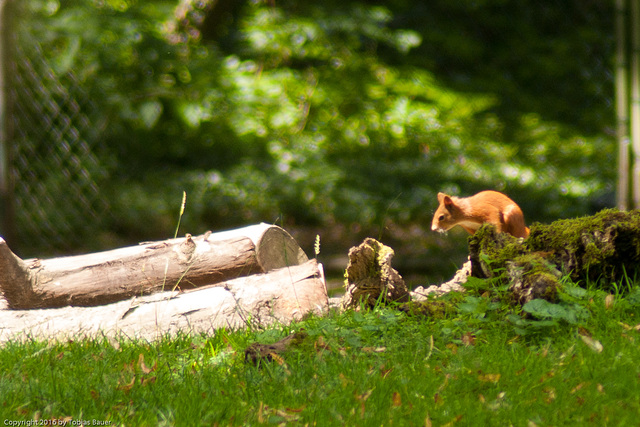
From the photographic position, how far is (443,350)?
2.54 m

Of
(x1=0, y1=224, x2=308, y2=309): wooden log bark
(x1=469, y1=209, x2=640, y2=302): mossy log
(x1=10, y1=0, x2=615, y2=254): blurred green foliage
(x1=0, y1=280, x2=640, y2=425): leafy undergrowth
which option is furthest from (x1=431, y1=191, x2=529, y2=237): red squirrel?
(x1=10, y1=0, x2=615, y2=254): blurred green foliage

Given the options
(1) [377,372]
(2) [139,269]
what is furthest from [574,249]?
(2) [139,269]

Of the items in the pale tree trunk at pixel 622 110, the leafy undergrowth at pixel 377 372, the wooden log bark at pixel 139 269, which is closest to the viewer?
the leafy undergrowth at pixel 377 372

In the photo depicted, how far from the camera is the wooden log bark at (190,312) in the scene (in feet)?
10.2

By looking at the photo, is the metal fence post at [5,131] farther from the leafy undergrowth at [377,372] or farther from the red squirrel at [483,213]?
the red squirrel at [483,213]

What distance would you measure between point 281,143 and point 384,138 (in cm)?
118

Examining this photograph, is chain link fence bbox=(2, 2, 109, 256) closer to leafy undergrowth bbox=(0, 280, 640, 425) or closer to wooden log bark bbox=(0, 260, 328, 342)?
wooden log bark bbox=(0, 260, 328, 342)

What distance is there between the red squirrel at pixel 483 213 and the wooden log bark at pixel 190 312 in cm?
89

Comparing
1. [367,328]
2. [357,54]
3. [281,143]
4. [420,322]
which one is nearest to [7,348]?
[367,328]

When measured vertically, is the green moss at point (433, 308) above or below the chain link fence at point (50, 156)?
below

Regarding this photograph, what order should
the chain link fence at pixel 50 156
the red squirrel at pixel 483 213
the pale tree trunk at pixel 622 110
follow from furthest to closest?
the chain link fence at pixel 50 156
the pale tree trunk at pixel 622 110
the red squirrel at pixel 483 213

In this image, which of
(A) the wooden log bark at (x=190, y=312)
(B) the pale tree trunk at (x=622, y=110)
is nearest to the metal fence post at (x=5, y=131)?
(A) the wooden log bark at (x=190, y=312)

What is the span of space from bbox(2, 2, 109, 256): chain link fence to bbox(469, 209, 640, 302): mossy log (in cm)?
337

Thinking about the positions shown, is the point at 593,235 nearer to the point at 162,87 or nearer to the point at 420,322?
the point at 420,322
